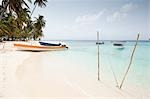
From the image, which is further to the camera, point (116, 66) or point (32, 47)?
point (32, 47)

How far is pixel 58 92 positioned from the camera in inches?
176

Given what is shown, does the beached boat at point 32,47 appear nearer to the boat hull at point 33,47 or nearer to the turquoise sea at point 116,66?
the boat hull at point 33,47

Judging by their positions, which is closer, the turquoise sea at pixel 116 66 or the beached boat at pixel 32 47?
the turquoise sea at pixel 116 66

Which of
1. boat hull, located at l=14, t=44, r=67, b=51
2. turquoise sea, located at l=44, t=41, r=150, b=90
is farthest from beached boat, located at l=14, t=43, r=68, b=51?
turquoise sea, located at l=44, t=41, r=150, b=90

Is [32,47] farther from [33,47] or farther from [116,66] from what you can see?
[116,66]

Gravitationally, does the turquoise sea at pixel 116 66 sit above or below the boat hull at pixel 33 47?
below

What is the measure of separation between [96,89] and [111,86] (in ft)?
2.12

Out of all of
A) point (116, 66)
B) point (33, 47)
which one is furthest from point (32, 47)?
point (116, 66)

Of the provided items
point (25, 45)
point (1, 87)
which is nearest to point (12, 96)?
point (1, 87)

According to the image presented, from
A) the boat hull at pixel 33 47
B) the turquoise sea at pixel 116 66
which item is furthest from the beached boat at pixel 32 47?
the turquoise sea at pixel 116 66

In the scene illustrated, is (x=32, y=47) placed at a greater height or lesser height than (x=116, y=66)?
greater

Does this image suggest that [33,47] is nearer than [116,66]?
No

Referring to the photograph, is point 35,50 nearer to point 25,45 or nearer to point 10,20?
point 25,45

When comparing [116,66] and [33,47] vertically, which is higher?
[33,47]
